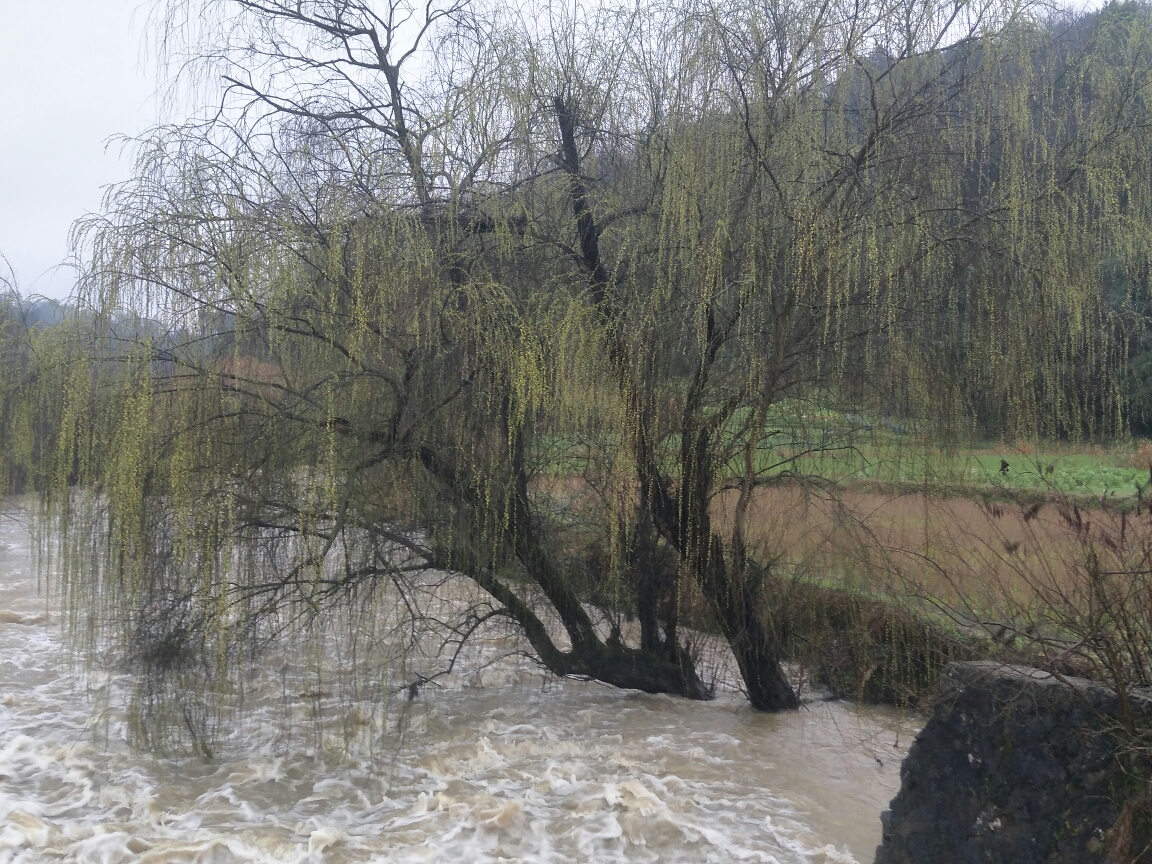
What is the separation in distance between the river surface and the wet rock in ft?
3.23

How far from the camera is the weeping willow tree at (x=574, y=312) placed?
218 inches

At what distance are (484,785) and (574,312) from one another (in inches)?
109

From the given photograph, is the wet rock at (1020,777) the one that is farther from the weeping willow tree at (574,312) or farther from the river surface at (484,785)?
the weeping willow tree at (574,312)

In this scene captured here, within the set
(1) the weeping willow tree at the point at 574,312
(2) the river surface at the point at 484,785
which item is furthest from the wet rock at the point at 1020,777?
(1) the weeping willow tree at the point at 574,312

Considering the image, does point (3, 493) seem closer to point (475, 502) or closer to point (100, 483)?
point (100, 483)

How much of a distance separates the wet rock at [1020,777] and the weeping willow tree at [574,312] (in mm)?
2315

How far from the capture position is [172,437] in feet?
18.2

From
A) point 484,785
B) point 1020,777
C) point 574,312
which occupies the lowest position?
point 484,785

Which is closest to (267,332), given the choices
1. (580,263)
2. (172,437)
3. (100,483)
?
(172,437)

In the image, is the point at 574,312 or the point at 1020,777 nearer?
the point at 1020,777

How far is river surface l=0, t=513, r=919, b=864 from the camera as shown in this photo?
5.00 metres

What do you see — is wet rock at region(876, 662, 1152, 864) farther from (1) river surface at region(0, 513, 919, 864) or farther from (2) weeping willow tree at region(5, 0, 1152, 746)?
(2) weeping willow tree at region(5, 0, 1152, 746)

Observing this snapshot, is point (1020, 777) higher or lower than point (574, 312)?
lower

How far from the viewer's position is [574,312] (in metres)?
5.66
